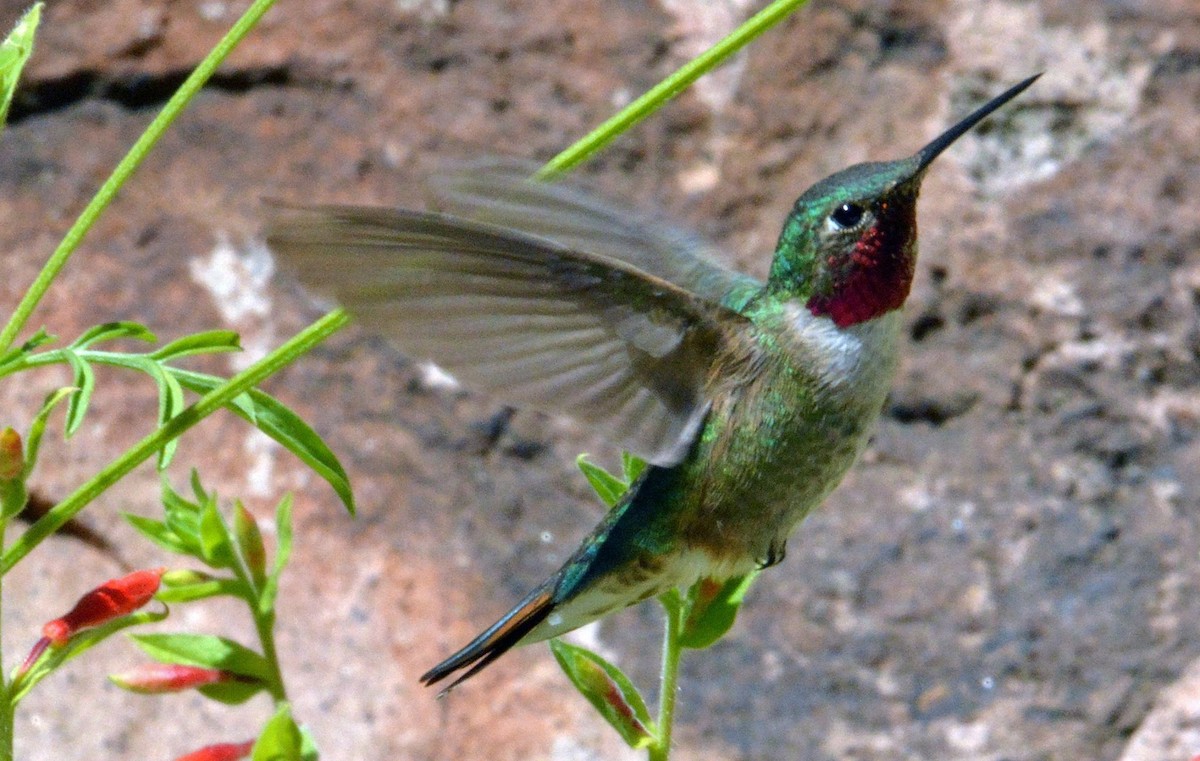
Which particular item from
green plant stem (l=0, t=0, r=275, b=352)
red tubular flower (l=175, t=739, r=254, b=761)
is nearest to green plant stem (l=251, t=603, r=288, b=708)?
red tubular flower (l=175, t=739, r=254, b=761)

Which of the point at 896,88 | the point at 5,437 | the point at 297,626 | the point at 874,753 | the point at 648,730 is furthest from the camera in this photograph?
the point at 896,88

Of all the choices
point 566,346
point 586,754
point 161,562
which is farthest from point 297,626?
point 566,346

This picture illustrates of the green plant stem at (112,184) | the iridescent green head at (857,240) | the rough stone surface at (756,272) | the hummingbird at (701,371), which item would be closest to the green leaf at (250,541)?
the hummingbird at (701,371)

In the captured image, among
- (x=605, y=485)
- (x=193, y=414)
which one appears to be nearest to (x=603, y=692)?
(x=605, y=485)

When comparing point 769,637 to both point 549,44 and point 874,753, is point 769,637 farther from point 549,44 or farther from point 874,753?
point 549,44

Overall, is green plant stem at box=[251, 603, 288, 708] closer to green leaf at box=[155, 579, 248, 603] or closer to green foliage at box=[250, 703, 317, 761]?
green leaf at box=[155, 579, 248, 603]

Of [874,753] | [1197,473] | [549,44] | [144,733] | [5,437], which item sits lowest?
[144,733]
